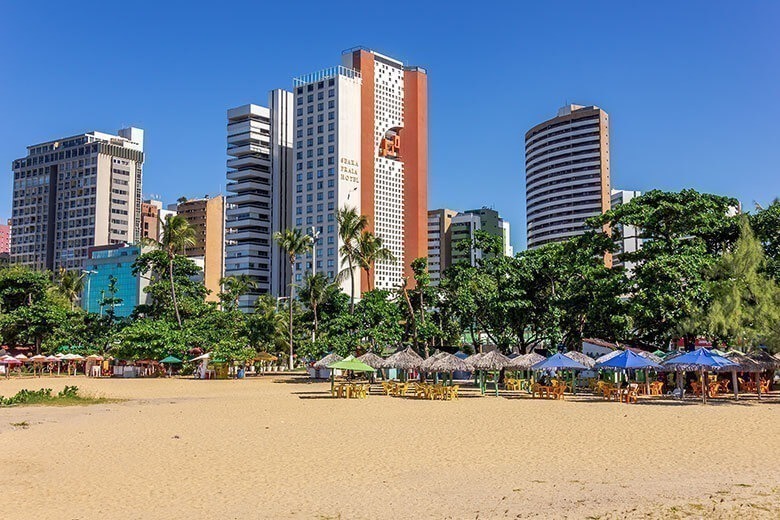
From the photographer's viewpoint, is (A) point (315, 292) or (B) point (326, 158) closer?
(A) point (315, 292)

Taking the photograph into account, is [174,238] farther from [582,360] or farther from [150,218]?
[150,218]

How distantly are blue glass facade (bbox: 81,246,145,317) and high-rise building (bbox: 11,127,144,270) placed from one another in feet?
31.0

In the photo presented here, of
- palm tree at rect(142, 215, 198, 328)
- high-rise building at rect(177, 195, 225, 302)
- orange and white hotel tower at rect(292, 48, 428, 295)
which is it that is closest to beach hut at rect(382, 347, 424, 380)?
palm tree at rect(142, 215, 198, 328)

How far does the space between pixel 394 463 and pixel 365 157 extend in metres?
94.1

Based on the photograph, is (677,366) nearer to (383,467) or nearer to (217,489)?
(383,467)

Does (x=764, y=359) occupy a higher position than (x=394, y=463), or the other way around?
(x=764, y=359)

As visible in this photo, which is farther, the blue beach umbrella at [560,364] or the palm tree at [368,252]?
the palm tree at [368,252]

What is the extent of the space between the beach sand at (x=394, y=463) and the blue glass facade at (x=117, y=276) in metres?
100

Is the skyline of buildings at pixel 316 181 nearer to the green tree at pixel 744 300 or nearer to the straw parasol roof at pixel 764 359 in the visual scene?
the green tree at pixel 744 300

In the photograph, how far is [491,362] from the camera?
32906mm

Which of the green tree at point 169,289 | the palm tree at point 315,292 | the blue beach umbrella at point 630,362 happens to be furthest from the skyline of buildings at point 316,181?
the blue beach umbrella at point 630,362

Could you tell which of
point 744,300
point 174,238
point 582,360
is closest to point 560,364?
point 582,360

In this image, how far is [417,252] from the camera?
358 feet

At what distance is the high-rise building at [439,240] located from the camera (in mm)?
156000
